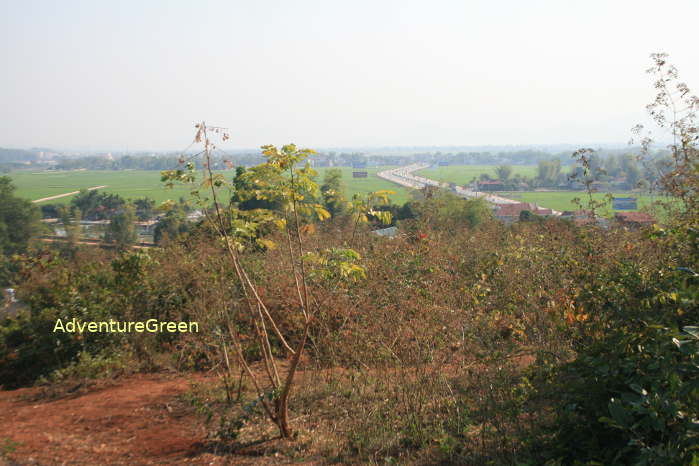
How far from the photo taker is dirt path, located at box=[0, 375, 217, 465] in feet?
13.1

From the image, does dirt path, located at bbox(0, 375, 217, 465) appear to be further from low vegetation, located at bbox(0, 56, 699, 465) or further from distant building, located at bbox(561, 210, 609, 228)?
distant building, located at bbox(561, 210, 609, 228)

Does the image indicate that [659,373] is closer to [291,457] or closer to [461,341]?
[461,341]

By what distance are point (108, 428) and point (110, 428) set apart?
20 millimetres

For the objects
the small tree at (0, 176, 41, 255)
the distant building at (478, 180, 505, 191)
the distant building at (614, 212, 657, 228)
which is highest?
the distant building at (614, 212, 657, 228)

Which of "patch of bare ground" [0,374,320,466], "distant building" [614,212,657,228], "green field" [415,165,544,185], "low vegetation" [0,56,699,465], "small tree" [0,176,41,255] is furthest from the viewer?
"green field" [415,165,544,185]

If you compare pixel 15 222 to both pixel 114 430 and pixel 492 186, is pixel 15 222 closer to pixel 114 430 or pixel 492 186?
pixel 114 430

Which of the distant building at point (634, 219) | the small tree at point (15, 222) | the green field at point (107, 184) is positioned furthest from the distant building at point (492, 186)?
the small tree at point (15, 222)

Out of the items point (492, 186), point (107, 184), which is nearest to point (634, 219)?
point (492, 186)

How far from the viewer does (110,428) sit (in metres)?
4.60

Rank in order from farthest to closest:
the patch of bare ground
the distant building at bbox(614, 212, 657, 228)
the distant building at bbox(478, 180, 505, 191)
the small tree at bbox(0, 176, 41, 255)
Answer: the distant building at bbox(478, 180, 505, 191) → the small tree at bbox(0, 176, 41, 255) → the distant building at bbox(614, 212, 657, 228) → the patch of bare ground

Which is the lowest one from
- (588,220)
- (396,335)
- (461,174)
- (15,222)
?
(461,174)

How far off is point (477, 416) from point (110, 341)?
5175mm

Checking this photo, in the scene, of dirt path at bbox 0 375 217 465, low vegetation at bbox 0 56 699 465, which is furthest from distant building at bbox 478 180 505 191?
dirt path at bbox 0 375 217 465

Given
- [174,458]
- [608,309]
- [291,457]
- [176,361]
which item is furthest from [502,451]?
[176,361]
